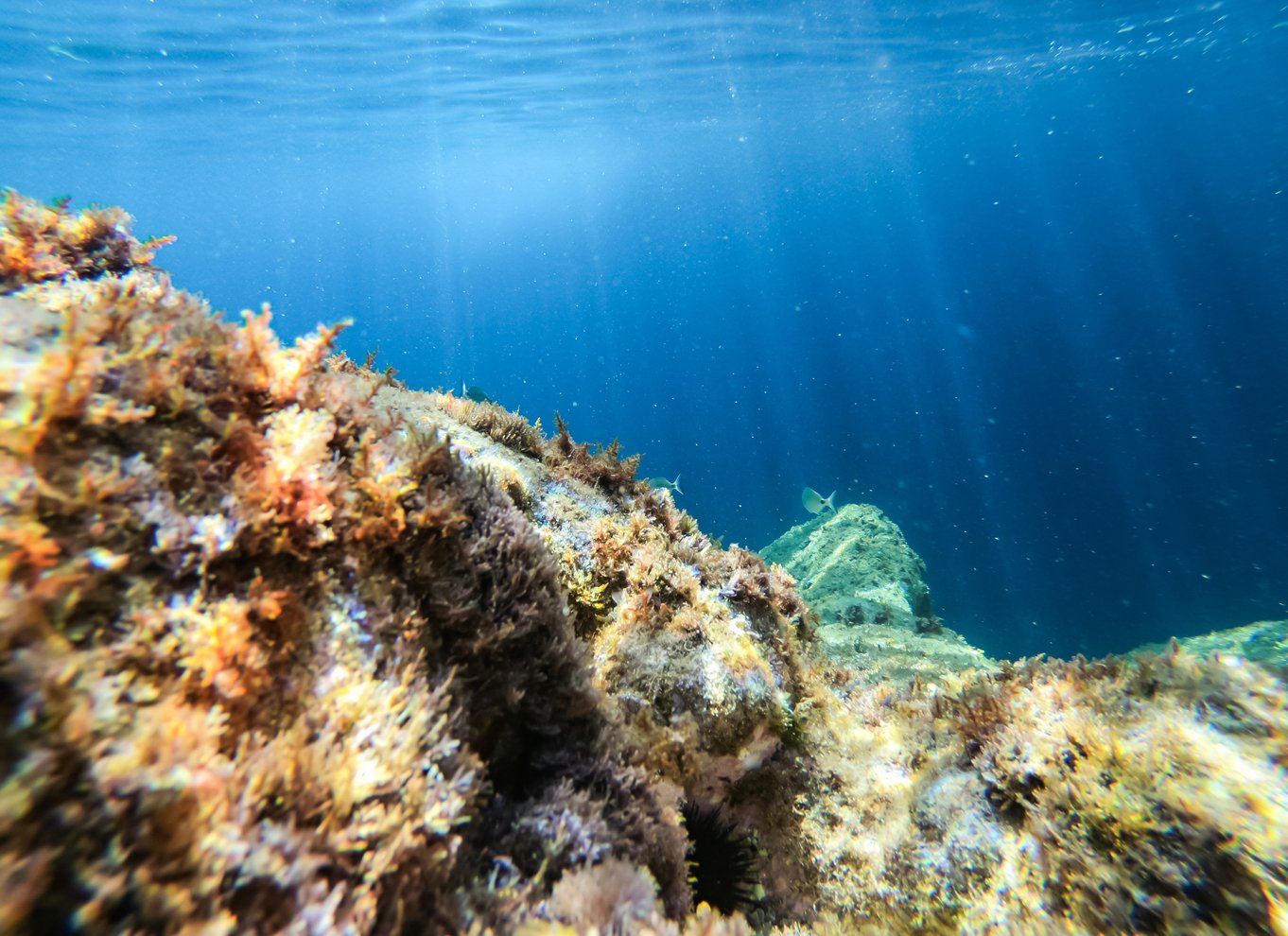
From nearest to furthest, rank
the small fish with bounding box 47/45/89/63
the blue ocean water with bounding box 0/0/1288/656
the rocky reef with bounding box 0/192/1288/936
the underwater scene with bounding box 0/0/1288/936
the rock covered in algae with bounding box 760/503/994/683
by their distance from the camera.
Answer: the rocky reef with bounding box 0/192/1288/936 < the underwater scene with bounding box 0/0/1288/936 < the rock covered in algae with bounding box 760/503/994/683 < the small fish with bounding box 47/45/89/63 < the blue ocean water with bounding box 0/0/1288/656

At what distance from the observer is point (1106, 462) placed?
51.9 metres

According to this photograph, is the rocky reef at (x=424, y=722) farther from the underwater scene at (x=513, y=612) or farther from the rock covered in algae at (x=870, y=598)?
the rock covered in algae at (x=870, y=598)

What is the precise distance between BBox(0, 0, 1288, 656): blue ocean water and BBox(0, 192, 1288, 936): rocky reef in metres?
4.35

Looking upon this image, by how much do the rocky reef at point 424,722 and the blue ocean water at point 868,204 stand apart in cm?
435

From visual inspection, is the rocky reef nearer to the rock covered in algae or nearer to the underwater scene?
the underwater scene

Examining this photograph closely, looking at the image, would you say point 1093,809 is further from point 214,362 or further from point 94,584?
point 214,362

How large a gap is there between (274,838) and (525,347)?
575ft

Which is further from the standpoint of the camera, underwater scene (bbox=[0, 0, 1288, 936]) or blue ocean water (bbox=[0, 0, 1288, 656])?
blue ocean water (bbox=[0, 0, 1288, 656])

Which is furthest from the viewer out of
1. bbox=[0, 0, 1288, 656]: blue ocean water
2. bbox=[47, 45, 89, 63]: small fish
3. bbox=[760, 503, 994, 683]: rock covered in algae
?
bbox=[0, 0, 1288, 656]: blue ocean water

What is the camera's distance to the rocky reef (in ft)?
4.19

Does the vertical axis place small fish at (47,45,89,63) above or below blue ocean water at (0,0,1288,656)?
below

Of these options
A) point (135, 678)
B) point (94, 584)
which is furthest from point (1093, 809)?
point (94, 584)

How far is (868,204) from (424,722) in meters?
113

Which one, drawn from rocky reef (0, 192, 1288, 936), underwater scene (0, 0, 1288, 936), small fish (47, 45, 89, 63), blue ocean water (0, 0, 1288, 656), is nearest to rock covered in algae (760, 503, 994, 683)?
underwater scene (0, 0, 1288, 936)
